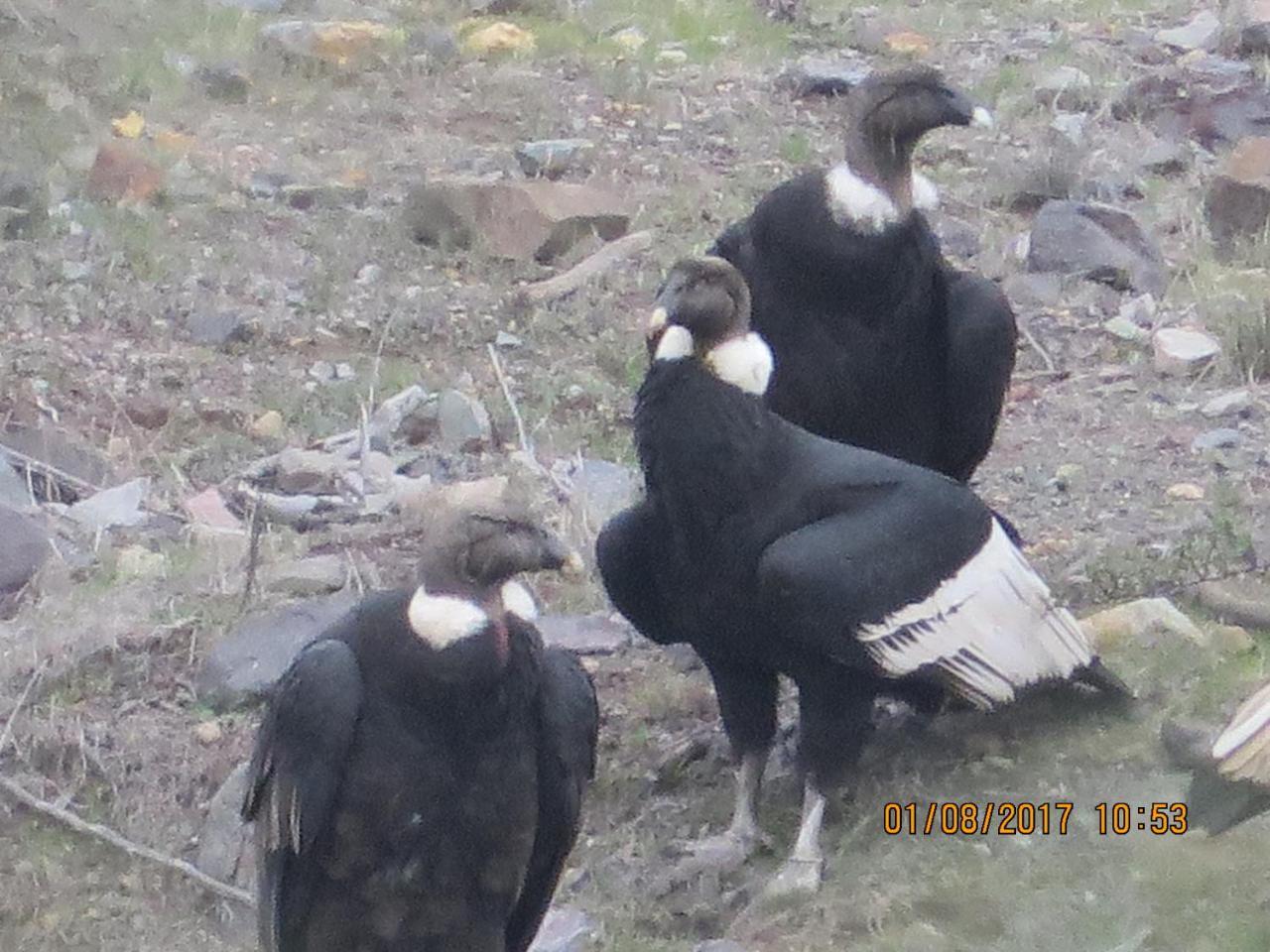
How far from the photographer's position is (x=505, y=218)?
7766mm

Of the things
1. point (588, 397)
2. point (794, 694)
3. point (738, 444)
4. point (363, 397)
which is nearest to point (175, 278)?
point (363, 397)

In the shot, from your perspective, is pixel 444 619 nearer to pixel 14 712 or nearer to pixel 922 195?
pixel 14 712

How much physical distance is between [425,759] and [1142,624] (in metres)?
1.88

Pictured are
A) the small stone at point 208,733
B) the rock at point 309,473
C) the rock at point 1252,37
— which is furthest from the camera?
the rock at point 1252,37

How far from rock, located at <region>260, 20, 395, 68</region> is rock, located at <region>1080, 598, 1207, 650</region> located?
562 cm

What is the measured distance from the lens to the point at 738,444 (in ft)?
13.0

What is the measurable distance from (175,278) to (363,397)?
1.14m

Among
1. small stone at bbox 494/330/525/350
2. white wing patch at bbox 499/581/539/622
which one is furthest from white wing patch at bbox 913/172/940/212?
small stone at bbox 494/330/525/350

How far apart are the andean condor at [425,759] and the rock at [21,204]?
4.46m

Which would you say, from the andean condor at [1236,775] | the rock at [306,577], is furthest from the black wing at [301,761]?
the rock at [306,577]

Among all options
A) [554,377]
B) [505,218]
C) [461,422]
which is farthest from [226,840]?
[505,218]

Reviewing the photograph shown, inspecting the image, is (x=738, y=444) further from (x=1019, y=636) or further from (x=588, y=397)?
(x=588, y=397)

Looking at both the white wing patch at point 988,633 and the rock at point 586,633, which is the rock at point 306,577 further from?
the white wing patch at point 988,633

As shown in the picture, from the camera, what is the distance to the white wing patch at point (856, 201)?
15.4ft
